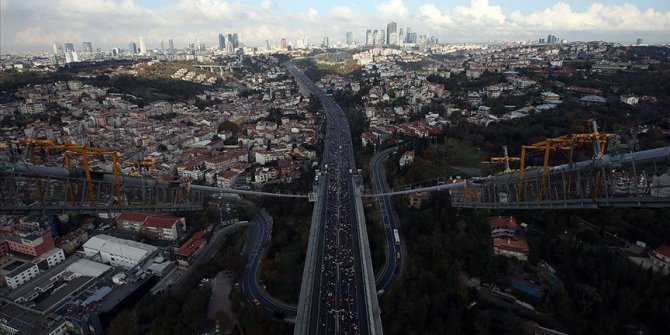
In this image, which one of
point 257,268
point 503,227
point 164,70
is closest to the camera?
point 257,268

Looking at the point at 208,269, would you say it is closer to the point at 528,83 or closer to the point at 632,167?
the point at 632,167

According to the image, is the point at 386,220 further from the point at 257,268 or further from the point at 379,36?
the point at 379,36

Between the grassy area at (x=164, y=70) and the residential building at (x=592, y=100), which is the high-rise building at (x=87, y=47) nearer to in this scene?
the grassy area at (x=164, y=70)

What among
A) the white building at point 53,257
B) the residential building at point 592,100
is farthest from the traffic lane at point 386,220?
the residential building at point 592,100

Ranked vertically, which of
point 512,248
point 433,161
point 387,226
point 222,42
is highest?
point 222,42

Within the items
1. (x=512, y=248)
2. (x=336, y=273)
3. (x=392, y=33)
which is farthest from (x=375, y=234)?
(x=392, y=33)

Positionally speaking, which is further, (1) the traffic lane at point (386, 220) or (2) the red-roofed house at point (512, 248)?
(2) the red-roofed house at point (512, 248)
